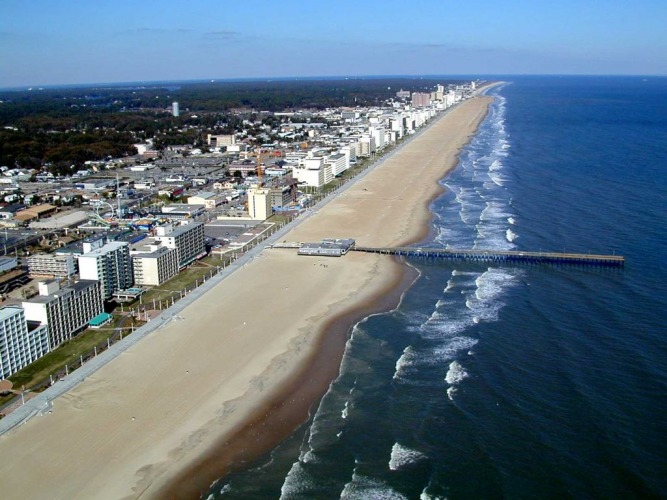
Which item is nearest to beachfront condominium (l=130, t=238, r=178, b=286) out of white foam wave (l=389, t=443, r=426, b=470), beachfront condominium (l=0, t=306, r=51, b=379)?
beachfront condominium (l=0, t=306, r=51, b=379)

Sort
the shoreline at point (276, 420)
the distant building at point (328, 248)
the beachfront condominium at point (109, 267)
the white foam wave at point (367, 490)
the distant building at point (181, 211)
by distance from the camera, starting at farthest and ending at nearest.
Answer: the distant building at point (181, 211)
the distant building at point (328, 248)
the beachfront condominium at point (109, 267)
the shoreline at point (276, 420)
the white foam wave at point (367, 490)

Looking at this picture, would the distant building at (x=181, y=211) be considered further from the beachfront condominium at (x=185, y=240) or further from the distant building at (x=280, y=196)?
the beachfront condominium at (x=185, y=240)

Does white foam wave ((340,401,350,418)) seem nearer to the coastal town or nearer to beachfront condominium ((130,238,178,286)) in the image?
the coastal town

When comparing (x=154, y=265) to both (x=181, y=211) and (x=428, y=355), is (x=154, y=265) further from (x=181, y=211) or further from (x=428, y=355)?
(x=181, y=211)

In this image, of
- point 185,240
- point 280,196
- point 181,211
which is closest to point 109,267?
point 185,240

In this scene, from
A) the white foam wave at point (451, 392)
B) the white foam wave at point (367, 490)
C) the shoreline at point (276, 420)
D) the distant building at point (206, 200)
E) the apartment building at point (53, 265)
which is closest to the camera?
the white foam wave at point (367, 490)

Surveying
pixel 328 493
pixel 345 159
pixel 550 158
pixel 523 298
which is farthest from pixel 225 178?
pixel 328 493

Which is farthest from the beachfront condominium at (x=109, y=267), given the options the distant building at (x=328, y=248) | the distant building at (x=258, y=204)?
the distant building at (x=258, y=204)
